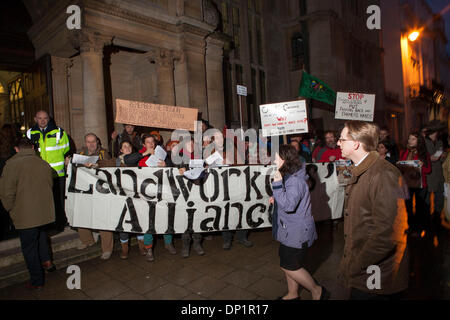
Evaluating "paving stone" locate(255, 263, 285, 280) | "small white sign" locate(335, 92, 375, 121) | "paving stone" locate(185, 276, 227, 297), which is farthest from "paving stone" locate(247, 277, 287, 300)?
"small white sign" locate(335, 92, 375, 121)

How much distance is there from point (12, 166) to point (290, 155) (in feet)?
12.3

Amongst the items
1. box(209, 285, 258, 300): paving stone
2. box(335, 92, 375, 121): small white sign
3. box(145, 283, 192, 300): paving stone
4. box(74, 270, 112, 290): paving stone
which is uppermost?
box(335, 92, 375, 121): small white sign

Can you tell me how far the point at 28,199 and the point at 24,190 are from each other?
0.14 metres

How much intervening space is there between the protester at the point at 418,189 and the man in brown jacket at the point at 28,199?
21.5ft

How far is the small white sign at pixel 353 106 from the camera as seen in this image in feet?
21.6

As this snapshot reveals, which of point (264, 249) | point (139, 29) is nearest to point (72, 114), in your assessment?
point (139, 29)

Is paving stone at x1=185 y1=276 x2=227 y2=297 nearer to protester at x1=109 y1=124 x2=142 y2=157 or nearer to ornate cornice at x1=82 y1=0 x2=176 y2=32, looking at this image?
protester at x1=109 y1=124 x2=142 y2=157

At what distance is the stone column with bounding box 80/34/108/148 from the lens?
736 centimetres

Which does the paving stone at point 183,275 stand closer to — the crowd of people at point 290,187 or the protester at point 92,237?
the crowd of people at point 290,187

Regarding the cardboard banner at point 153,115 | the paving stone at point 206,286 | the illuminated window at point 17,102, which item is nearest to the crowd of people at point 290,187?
the cardboard banner at point 153,115

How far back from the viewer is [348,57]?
61.0 feet

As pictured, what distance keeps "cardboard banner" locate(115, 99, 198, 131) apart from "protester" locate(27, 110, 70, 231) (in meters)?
1.35

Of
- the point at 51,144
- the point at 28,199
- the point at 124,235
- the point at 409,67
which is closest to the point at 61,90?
the point at 51,144
